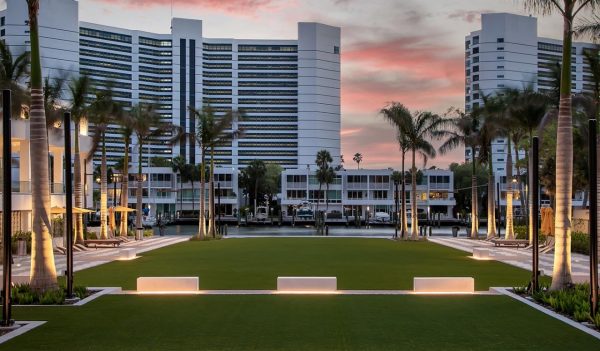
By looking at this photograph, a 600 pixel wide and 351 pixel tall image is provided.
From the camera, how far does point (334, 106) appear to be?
17112 centimetres

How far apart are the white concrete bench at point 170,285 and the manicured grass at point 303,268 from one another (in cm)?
161

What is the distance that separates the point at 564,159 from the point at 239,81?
521 ft

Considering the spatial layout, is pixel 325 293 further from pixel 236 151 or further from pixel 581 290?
pixel 236 151

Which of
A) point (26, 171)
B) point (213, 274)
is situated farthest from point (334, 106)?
point (213, 274)

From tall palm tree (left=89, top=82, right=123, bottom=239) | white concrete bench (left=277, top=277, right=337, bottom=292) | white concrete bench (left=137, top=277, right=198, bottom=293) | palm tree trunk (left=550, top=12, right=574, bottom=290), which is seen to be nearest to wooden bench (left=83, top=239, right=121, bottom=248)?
tall palm tree (left=89, top=82, right=123, bottom=239)

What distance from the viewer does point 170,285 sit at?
17.8 m

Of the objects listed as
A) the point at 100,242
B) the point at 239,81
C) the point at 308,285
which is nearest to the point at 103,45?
the point at 239,81

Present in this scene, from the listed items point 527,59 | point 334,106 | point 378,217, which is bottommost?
point 378,217

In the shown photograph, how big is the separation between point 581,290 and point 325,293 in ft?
20.7

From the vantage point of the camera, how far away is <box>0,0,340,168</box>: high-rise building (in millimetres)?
163500

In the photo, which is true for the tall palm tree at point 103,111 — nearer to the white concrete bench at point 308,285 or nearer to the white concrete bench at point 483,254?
the white concrete bench at point 483,254

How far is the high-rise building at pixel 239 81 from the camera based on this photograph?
164 meters

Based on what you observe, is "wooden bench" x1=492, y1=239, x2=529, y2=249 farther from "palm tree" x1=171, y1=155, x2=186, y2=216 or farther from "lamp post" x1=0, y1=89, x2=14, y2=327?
"palm tree" x1=171, y1=155, x2=186, y2=216

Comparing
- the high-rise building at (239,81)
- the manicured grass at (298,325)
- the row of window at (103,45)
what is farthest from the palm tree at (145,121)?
the row of window at (103,45)
